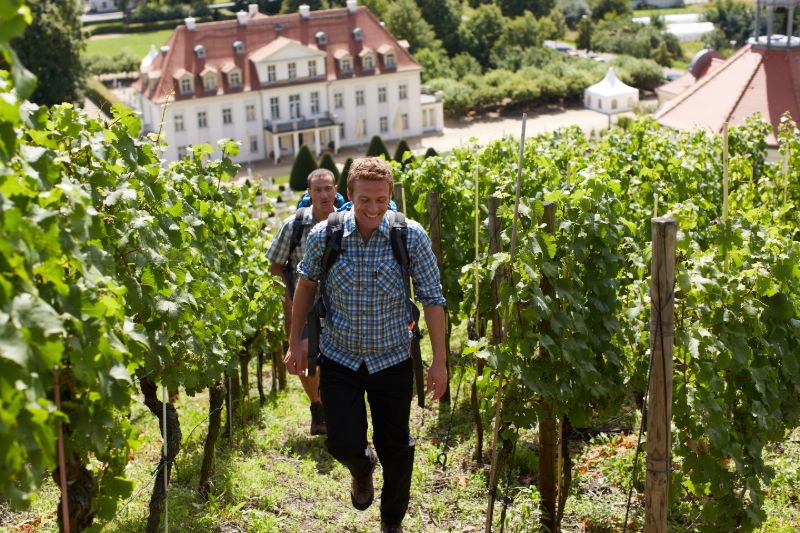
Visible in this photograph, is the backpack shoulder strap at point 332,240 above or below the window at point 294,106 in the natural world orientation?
Answer: above

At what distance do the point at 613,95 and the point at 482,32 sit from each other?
49.2 feet

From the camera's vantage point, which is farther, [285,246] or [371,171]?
[285,246]

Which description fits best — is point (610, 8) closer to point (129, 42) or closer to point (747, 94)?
point (129, 42)

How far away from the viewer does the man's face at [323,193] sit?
5.90 metres

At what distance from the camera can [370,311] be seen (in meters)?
4.52

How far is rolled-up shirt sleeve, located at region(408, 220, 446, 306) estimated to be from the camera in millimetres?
4523

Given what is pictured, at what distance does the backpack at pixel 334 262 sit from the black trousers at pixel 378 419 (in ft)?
0.27

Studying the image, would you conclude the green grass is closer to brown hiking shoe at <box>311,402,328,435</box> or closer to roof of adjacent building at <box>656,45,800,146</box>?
roof of adjacent building at <box>656,45,800,146</box>

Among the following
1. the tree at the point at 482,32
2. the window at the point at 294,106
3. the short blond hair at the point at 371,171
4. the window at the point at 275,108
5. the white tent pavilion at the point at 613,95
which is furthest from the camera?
the tree at the point at 482,32

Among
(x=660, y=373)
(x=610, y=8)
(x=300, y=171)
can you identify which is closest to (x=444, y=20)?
A: (x=610, y=8)

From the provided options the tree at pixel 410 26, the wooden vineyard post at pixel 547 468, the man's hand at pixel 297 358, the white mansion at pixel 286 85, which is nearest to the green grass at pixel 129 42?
the tree at pixel 410 26

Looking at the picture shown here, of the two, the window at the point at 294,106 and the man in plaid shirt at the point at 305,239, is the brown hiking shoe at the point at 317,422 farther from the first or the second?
the window at the point at 294,106

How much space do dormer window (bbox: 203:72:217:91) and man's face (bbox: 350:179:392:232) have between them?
1323 inches


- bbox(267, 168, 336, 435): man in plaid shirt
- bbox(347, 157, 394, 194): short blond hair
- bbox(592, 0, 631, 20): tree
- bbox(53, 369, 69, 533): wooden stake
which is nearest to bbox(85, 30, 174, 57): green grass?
bbox(592, 0, 631, 20): tree
